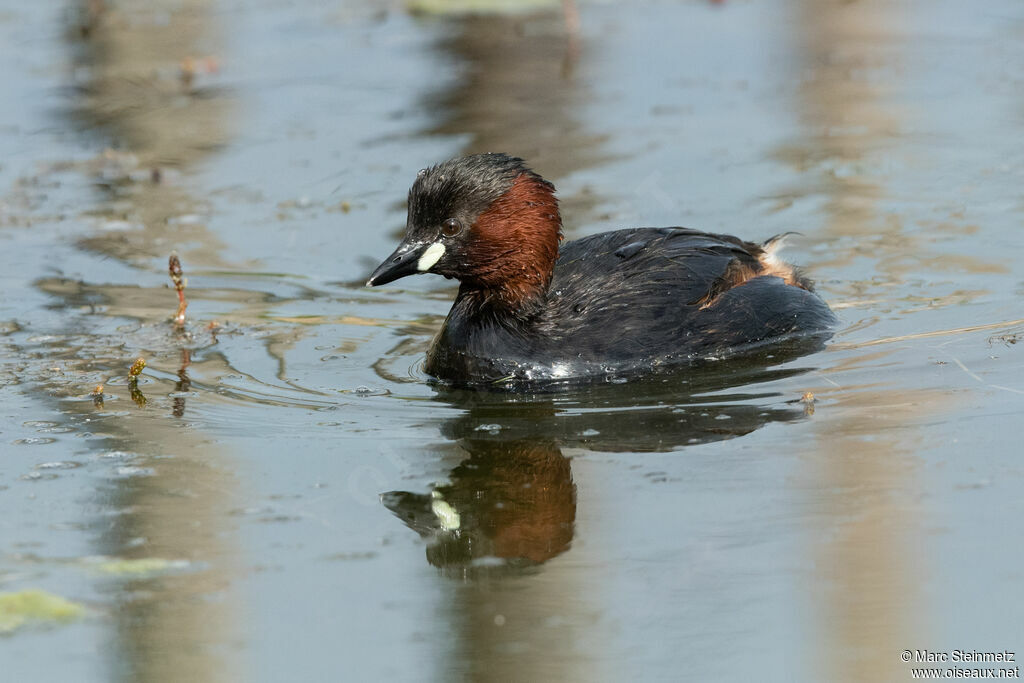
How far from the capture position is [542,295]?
704 cm

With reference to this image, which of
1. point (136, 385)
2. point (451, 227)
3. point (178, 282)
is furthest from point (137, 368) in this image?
point (451, 227)

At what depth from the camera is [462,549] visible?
5.00m

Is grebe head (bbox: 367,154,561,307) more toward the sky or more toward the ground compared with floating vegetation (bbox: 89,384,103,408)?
more toward the sky

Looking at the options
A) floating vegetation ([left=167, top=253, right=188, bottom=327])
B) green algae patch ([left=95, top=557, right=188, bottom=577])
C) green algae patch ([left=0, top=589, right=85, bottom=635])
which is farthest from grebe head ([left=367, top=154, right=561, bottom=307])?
green algae patch ([left=0, top=589, right=85, bottom=635])

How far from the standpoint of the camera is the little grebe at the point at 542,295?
22.5ft

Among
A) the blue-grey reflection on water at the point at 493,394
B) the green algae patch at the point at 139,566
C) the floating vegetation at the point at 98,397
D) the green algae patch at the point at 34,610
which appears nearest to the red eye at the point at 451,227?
the blue-grey reflection on water at the point at 493,394

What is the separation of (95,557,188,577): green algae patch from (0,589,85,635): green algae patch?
23cm

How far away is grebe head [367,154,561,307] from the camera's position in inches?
270

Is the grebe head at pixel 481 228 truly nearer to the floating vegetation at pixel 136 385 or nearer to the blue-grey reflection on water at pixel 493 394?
the blue-grey reflection on water at pixel 493 394

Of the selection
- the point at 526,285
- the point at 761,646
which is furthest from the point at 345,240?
the point at 761,646

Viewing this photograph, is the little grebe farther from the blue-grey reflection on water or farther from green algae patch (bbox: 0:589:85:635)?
green algae patch (bbox: 0:589:85:635)

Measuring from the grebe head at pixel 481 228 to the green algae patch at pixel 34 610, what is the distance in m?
2.52

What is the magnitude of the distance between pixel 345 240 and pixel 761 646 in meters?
5.52

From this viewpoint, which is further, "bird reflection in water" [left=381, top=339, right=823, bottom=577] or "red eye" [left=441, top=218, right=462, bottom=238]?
"red eye" [left=441, top=218, right=462, bottom=238]
